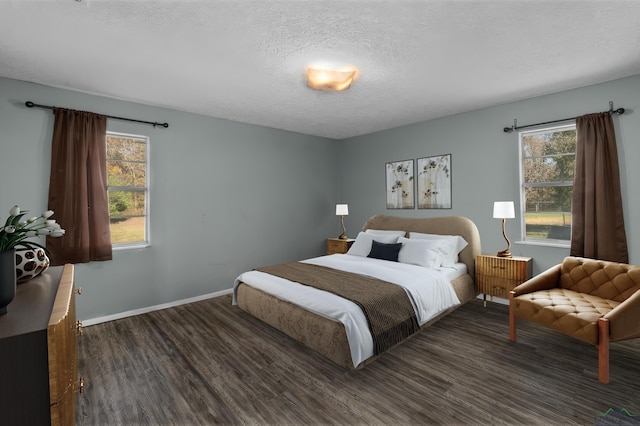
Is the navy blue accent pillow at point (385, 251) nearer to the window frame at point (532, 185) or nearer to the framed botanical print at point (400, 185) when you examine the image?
the framed botanical print at point (400, 185)

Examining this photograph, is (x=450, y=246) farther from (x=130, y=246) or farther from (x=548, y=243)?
(x=130, y=246)

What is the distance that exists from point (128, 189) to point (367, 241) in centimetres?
328

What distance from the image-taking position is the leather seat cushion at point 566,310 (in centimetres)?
231

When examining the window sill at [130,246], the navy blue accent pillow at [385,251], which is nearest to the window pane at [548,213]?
the navy blue accent pillow at [385,251]

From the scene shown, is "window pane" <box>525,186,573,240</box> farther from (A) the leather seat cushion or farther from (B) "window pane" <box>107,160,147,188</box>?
(B) "window pane" <box>107,160,147,188</box>

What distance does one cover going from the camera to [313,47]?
2514 millimetres

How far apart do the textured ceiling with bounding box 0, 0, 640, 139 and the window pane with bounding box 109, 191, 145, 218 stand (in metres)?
1.18

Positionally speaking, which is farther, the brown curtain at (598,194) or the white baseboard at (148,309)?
the white baseboard at (148,309)

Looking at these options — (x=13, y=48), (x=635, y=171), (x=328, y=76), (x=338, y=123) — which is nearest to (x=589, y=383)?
(x=635, y=171)

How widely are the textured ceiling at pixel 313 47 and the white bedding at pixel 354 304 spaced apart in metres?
2.08

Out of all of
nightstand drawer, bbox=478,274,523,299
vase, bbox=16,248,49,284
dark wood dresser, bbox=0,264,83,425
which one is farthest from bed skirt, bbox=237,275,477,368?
vase, bbox=16,248,49,284

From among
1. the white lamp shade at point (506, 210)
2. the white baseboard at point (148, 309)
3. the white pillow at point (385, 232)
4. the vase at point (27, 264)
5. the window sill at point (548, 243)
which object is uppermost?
the white lamp shade at point (506, 210)

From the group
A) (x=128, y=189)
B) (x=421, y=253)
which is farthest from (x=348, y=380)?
(x=128, y=189)

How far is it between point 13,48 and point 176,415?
3136 mm
